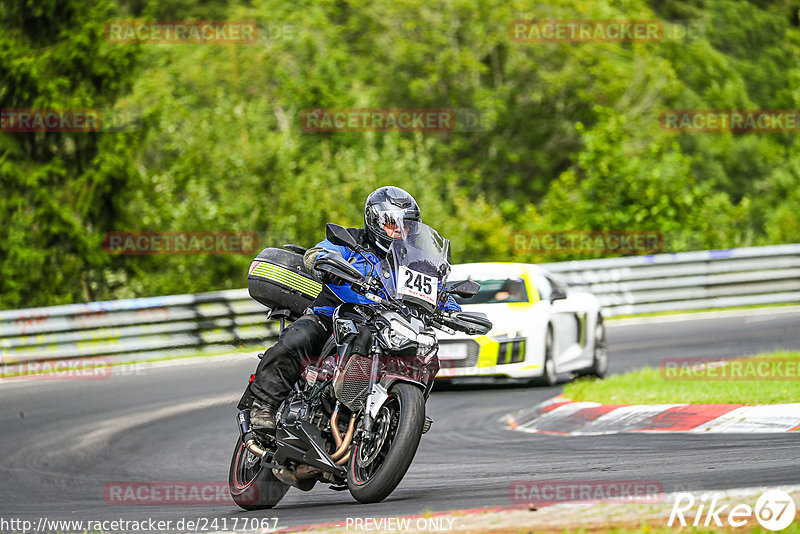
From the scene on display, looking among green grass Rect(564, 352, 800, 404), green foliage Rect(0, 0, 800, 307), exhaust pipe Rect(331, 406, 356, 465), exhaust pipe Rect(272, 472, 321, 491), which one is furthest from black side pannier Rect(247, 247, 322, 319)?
green foliage Rect(0, 0, 800, 307)

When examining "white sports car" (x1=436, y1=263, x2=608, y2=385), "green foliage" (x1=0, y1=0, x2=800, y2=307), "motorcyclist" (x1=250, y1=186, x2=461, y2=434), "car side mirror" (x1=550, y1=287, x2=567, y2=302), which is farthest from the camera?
"green foliage" (x1=0, y1=0, x2=800, y2=307)

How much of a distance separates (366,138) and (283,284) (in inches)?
1016

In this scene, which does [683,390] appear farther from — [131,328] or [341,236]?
[131,328]

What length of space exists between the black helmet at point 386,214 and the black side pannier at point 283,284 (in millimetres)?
813

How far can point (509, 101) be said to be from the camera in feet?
135

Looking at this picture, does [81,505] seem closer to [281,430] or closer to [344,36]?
[281,430]

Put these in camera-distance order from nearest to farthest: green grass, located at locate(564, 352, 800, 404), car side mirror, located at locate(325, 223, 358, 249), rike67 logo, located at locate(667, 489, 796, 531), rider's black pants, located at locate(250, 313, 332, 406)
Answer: rike67 logo, located at locate(667, 489, 796, 531) < car side mirror, located at locate(325, 223, 358, 249) < rider's black pants, located at locate(250, 313, 332, 406) < green grass, located at locate(564, 352, 800, 404)

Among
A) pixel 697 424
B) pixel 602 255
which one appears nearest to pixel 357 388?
pixel 697 424

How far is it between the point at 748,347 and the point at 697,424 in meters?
7.16

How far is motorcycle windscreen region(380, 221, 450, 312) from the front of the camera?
702 cm

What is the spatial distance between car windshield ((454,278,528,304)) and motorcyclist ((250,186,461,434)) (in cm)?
693

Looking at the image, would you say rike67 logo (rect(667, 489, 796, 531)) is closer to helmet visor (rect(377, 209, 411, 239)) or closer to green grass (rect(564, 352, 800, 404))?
helmet visor (rect(377, 209, 411, 239))

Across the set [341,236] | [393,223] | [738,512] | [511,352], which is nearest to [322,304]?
[341,236]

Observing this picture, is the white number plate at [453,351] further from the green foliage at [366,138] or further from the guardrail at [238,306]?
the green foliage at [366,138]
